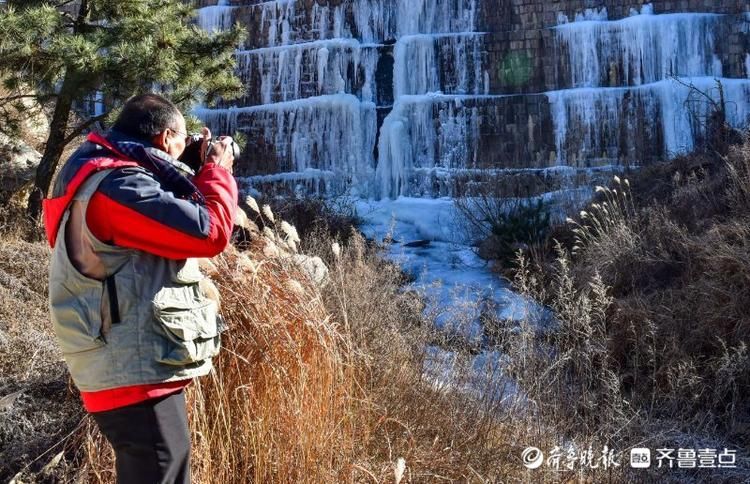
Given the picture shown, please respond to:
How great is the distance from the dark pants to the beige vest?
9cm

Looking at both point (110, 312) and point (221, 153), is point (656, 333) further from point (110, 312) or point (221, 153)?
point (110, 312)

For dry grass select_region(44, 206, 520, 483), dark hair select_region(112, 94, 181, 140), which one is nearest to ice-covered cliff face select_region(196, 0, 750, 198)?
dry grass select_region(44, 206, 520, 483)

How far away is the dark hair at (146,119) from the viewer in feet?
7.99

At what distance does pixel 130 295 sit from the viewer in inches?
89.0

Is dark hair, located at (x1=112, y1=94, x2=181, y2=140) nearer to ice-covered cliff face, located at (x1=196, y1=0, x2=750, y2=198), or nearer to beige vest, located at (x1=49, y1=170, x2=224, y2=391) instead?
beige vest, located at (x1=49, y1=170, x2=224, y2=391)

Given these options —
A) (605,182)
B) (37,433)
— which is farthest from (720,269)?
(605,182)

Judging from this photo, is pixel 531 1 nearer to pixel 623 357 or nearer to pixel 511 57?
pixel 511 57

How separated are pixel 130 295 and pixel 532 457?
6.39ft

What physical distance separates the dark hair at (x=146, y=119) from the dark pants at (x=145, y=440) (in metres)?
0.79

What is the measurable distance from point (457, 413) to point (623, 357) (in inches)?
97.6

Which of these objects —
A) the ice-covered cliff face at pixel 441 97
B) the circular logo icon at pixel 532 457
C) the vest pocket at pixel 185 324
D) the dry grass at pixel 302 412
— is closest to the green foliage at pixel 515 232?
the ice-covered cliff face at pixel 441 97

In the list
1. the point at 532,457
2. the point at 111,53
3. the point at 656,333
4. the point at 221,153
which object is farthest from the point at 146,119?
the point at 111,53

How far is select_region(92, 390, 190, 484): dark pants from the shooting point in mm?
2271

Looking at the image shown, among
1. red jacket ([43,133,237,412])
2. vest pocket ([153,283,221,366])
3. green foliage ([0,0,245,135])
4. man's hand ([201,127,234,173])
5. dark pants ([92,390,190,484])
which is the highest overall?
green foliage ([0,0,245,135])
